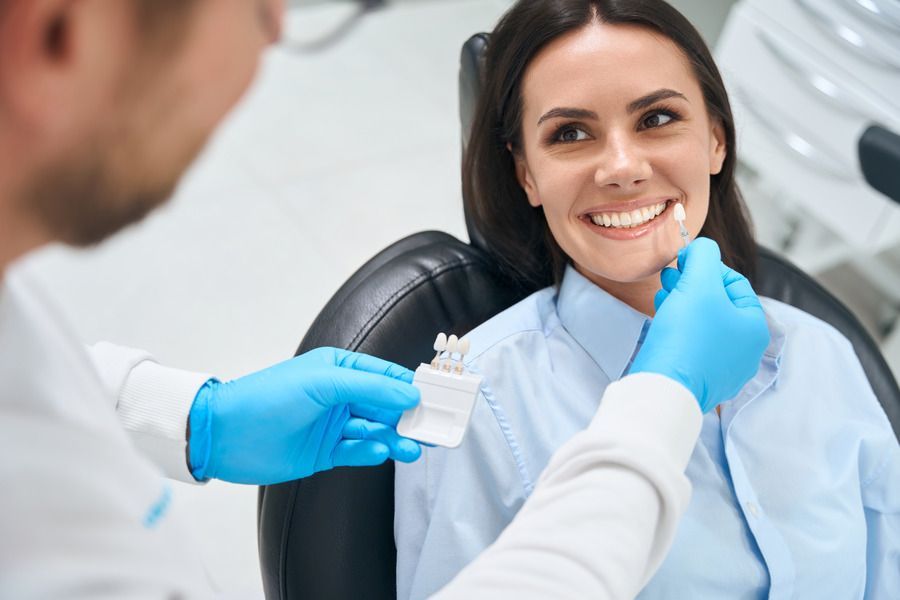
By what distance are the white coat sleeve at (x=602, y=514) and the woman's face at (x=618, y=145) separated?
395 millimetres

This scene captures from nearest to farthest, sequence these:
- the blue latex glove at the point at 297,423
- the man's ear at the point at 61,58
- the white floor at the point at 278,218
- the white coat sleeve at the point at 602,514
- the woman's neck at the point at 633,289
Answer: the man's ear at the point at 61,58, the white coat sleeve at the point at 602,514, the blue latex glove at the point at 297,423, the woman's neck at the point at 633,289, the white floor at the point at 278,218

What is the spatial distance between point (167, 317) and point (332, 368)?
1.41m

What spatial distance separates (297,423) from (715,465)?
1.89 ft

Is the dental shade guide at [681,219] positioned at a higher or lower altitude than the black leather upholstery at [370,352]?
higher

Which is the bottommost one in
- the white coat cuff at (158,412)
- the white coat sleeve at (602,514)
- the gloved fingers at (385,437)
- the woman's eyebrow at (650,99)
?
the white coat cuff at (158,412)

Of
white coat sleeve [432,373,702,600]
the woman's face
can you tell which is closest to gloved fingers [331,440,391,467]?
white coat sleeve [432,373,702,600]

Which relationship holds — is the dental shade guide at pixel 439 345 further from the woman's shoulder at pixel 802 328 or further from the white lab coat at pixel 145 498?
the woman's shoulder at pixel 802 328

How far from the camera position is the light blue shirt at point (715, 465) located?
44.7 inches

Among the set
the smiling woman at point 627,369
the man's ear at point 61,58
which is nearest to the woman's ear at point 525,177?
the smiling woman at point 627,369

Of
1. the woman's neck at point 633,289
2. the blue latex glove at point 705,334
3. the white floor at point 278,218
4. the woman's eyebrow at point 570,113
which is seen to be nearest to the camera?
the blue latex glove at point 705,334

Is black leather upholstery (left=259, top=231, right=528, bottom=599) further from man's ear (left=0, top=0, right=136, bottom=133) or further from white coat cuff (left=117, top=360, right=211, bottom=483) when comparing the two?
man's ear (left=0, top=0, right=136, bottom=133)

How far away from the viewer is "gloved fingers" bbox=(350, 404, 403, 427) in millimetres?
1117

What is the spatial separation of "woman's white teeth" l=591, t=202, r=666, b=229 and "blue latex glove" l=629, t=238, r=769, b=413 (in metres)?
0.09

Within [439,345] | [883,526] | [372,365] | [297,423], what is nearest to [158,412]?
[297,423]
